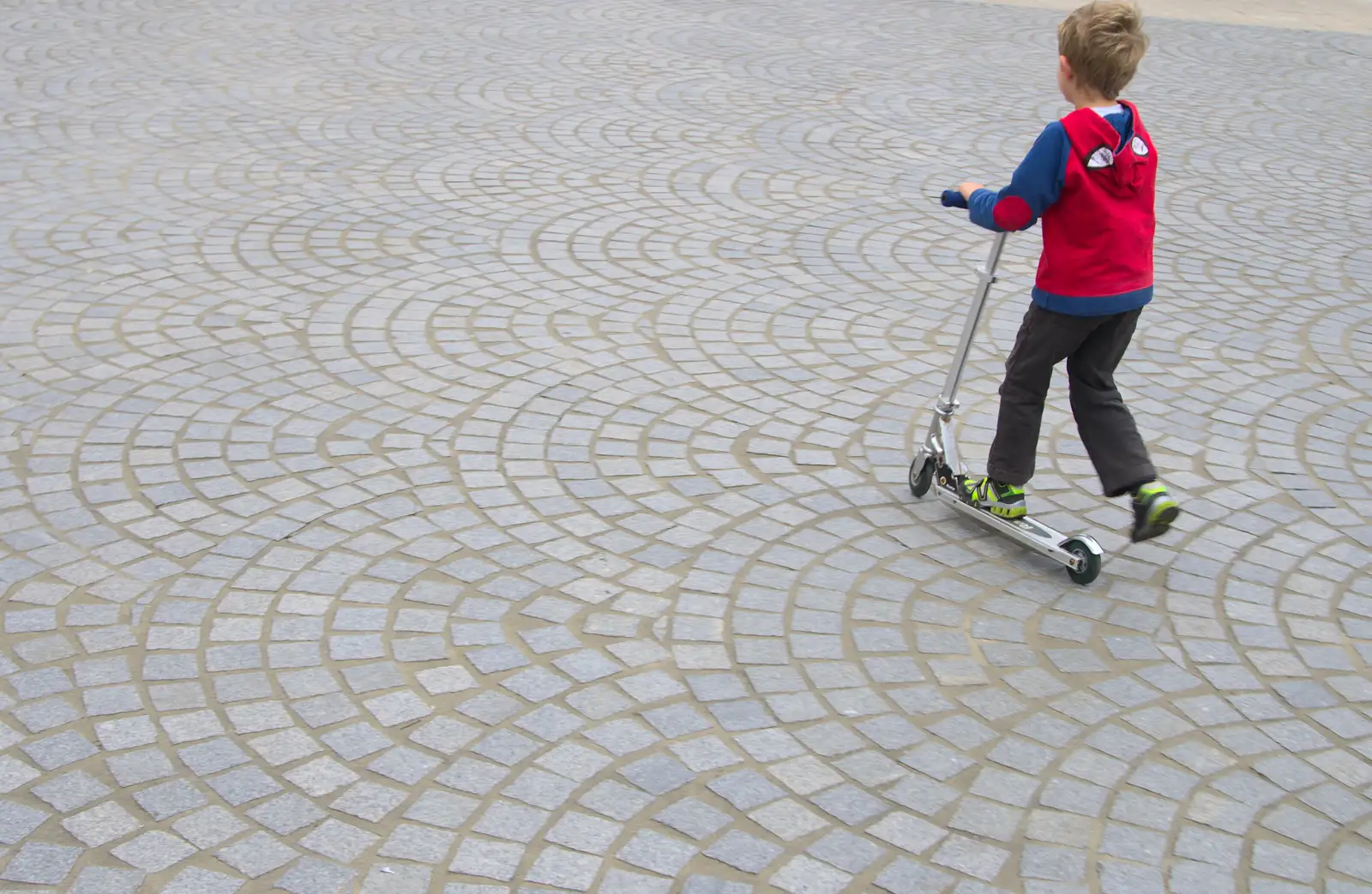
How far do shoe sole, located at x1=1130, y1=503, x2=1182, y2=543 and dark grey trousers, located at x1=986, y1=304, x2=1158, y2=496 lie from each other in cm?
13

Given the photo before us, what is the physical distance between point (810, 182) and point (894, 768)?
18.0 ft

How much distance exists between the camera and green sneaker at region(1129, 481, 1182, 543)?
13.9 ft

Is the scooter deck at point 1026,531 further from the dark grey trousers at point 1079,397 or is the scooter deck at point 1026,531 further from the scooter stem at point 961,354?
the scooter stem at point 961,354

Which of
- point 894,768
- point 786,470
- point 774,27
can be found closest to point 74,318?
point 786,470

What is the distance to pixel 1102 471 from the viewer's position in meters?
4.40

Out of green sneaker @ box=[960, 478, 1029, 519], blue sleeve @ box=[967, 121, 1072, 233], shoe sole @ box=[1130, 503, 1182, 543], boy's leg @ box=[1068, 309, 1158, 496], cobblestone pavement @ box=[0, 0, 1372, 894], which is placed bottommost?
cobblestone pavement @ box=[0, 0, 1372, 894]

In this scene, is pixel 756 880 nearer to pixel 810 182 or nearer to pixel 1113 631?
pixel 1113 631

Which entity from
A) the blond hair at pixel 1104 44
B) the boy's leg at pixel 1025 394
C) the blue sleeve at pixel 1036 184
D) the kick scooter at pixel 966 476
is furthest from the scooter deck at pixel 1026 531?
the blond hair at pixel 1104 44

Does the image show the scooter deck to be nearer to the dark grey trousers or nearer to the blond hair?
the dark grey trousers

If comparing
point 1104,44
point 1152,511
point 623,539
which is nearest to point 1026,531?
point 1152,511

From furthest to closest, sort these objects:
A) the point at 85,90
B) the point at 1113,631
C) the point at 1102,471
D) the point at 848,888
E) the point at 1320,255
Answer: the point at 85,90, the point at 1320,255, the point at 1102,471, the point at 1113,631, the point at 848,888

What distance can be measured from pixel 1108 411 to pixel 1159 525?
0.42 m

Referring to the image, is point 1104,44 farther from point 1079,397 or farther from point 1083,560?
point 1083,560

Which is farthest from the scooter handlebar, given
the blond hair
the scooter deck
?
the scooter deck
